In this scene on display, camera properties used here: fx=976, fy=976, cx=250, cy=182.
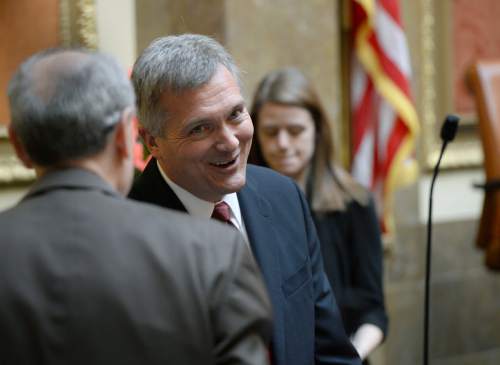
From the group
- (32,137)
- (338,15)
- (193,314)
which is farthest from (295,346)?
(338,15)

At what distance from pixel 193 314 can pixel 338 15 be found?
12.7 feet

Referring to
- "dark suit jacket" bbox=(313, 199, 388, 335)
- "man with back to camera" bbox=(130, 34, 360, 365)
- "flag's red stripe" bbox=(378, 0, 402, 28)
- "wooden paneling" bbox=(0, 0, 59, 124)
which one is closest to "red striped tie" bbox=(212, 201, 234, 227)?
"man with back to camera" bbox=(130, 34, 360, 365)

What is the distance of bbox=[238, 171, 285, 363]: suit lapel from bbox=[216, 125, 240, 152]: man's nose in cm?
18

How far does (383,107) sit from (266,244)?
2908mm

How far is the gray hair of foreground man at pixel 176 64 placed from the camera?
2.18 metres

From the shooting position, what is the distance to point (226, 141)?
2.24m

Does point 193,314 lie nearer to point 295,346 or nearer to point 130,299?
point 130,299

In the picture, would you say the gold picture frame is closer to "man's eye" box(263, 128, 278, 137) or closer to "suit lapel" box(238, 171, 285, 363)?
"man's eye" box(263, 128, 278, 137)

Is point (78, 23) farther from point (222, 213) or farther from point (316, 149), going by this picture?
point (222, 213)

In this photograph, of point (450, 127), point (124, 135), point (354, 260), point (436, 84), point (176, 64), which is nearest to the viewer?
point (124, 135)

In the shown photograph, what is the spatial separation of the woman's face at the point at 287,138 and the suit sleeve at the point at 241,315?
1.89m

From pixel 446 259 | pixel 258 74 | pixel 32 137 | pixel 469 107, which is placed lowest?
pixel 446 259

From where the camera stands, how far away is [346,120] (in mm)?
5324

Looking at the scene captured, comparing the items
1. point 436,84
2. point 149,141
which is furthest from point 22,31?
point 436,84
